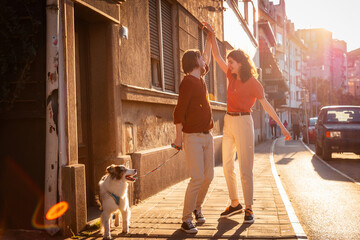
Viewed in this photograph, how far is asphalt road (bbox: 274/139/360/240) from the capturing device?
5117 millimetres

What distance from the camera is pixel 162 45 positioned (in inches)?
355

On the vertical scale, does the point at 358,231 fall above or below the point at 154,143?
below

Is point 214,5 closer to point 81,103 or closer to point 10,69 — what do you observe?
point 81,103

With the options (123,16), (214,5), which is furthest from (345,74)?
(123,16)

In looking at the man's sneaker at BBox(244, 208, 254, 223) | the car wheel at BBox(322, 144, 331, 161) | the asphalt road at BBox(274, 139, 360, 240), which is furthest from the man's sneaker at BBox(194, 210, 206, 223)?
the car wheel at BBox(322, 144, 331, 161)

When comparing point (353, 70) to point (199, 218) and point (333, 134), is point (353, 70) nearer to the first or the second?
point (333, 134)

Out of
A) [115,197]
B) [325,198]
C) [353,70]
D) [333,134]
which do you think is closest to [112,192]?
[115,197]

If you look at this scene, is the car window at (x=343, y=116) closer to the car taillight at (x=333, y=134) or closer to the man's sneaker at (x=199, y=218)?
the car taillight at (x=333, y=134)

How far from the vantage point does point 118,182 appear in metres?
4.77

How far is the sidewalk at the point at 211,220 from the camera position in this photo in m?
4.75

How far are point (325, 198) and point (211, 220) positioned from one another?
277 centimetres

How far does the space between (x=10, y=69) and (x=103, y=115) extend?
176cm

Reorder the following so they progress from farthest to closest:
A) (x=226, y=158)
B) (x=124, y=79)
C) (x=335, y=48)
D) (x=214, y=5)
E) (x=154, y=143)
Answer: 1. (x=335, y=48)
2. (x=214, y=5)
3. (x=154, y=143)
4. (x=124, y=79)
5. (x=226, y=158)

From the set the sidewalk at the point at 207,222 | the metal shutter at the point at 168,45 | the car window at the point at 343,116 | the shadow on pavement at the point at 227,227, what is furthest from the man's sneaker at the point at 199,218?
the car window at the point at 343,116
